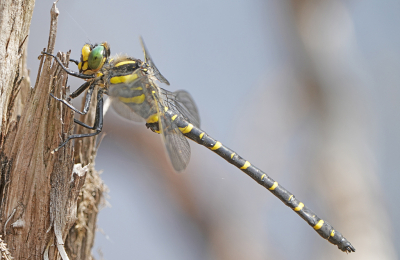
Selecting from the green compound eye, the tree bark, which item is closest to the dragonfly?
the green compound eye

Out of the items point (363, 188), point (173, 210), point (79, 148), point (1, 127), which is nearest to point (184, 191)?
point (173, 210)

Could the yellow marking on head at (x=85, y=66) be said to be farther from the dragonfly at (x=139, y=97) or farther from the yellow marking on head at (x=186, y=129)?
the yellow marking on head at (x=186, y=129)

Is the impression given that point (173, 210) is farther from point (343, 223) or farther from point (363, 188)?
point (363, 188)

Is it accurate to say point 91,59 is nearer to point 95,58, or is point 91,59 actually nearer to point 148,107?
point 95,58

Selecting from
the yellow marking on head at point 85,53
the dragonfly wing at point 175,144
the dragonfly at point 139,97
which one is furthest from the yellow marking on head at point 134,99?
the yellow marking on head at point 85,53

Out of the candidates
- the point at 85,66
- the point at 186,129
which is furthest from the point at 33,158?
the point at 186,129

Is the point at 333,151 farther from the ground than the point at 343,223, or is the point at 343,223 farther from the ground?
the point at 333,151
